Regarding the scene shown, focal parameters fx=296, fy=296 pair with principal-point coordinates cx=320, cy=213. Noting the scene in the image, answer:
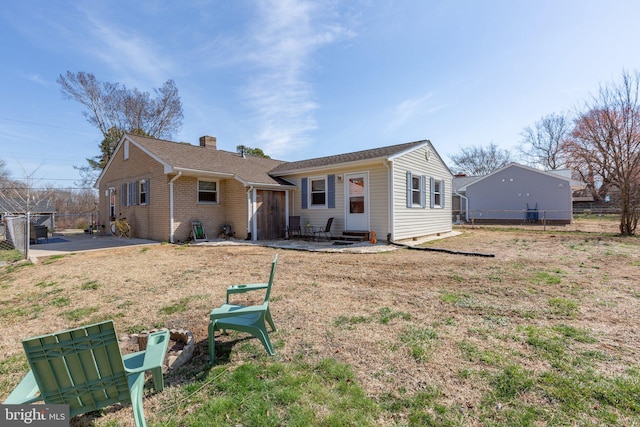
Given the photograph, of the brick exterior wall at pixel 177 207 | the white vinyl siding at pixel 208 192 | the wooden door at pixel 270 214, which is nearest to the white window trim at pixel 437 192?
the wooden door at pixel 270 214

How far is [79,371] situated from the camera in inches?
65.0

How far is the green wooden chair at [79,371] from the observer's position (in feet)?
5.09

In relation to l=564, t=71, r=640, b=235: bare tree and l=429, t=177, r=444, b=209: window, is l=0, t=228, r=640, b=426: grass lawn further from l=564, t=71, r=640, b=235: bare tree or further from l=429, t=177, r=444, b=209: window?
l=564, t=71, r=640, b=235: bare tree

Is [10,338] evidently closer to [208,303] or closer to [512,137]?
[208,303]

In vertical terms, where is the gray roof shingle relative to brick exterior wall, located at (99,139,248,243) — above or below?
above

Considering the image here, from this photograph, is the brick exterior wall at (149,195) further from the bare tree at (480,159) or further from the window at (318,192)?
the bare tree at (480,159)

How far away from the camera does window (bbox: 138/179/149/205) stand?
13102 millimetres

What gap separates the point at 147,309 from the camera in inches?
167

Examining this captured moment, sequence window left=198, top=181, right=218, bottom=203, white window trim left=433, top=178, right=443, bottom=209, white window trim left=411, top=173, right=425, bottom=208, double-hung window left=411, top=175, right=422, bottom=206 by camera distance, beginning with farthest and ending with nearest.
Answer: white window trim left=433, top=178, right=443, bottom=209
window left=198, top=181, right=218, bottom=203
double-hung window left=411, top=175, right=422, bottom=206
white window trim left=411, top=173, right=425, bottom=208

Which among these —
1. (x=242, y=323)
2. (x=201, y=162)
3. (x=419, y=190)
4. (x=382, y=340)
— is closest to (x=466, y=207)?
(x=419, y=190)

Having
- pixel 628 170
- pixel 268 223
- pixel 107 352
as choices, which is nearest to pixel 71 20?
pixel 268 223

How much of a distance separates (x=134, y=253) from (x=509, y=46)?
555 inches

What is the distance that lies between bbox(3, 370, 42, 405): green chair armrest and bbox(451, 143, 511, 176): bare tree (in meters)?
48.1

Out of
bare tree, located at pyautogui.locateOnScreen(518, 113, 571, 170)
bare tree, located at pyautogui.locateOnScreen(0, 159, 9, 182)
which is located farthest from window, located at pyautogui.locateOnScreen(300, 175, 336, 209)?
bare tree, located at pyautogui.locateOnScreen(518, 113, 571, 170)
